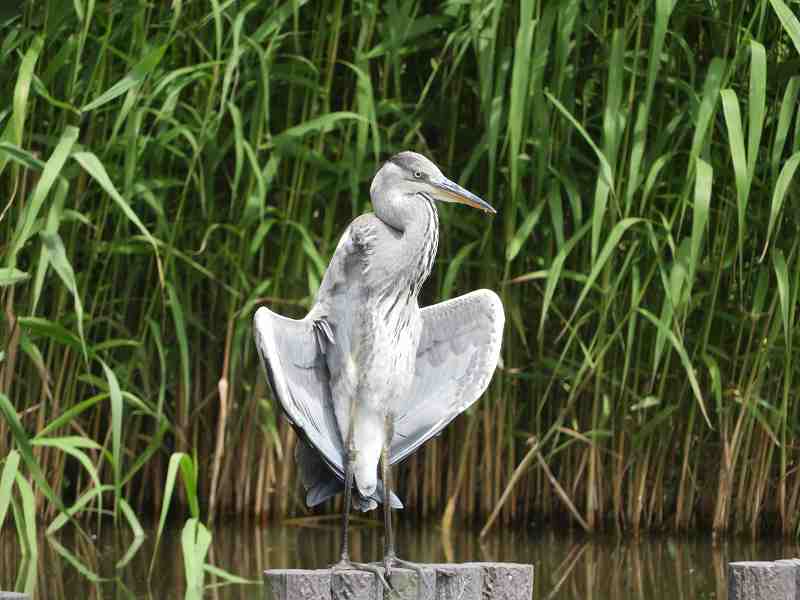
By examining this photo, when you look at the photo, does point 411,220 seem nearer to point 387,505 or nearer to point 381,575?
point 387,505

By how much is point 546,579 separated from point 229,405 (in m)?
1.34

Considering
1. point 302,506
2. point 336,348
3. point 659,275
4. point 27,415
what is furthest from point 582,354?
point 336,348

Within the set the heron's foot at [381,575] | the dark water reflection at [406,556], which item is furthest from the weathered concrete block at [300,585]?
the dark water reflection at [406,556]

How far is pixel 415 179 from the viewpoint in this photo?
9.41 feet

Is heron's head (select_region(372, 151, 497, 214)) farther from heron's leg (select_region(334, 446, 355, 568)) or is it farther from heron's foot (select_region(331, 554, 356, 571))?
heron's foot (select_region(331, 554, 356, 571))

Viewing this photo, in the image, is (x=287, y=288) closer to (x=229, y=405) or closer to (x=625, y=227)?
(x=229, y=405)

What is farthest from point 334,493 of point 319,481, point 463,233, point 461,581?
point 463,233

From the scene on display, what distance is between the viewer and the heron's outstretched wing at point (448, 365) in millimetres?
2916

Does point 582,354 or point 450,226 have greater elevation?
point 450,226

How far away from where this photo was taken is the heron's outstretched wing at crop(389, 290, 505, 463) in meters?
2.92

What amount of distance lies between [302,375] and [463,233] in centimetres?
225

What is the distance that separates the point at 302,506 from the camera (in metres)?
5.20

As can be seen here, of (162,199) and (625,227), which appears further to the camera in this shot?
(162,199)

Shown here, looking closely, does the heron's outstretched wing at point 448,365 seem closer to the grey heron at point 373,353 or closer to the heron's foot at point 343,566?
the grey heron at point 373,353
